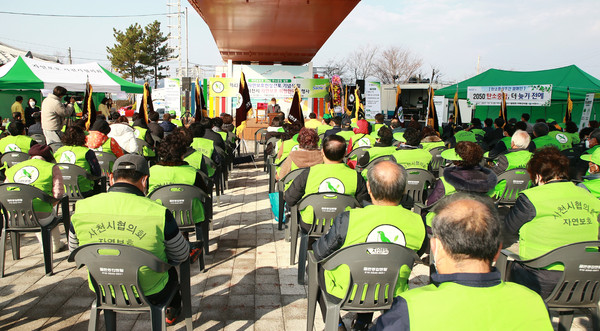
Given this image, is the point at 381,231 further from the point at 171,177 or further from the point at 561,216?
the point at 171,177

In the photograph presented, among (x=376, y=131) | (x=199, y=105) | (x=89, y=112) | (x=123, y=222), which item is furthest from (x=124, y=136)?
(x=123, y=222)

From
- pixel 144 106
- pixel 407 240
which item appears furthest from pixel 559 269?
pixel 144 106

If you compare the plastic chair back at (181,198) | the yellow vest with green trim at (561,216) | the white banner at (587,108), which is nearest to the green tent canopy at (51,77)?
the plastic chair back at (181,198)

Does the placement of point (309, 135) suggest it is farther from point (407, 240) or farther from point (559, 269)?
point (559, 269)

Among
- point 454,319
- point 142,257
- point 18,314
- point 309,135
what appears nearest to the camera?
point 454,319

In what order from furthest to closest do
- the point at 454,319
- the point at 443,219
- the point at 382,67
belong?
the point at 382,67
the point at 443,219
the point at 454,319

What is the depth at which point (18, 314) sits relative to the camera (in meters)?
3.37

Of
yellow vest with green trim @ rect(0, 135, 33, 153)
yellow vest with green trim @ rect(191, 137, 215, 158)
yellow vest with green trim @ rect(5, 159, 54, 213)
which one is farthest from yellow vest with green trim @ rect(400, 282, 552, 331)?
yellow vest with green trim @ rect(0, 135, 33, 153)

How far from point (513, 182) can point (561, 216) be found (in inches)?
108

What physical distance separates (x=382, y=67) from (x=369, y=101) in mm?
44738

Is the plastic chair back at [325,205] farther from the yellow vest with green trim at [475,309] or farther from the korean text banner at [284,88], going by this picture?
the korean text banner at [284,88]

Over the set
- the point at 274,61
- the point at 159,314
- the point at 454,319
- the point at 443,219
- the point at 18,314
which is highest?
the point at 274,61

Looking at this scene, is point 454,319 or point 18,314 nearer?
point 454,319

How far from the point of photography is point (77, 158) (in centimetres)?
505
